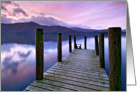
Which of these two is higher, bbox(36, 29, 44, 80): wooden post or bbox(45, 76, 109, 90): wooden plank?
bbox(36, 29, 44, 80): wooden post

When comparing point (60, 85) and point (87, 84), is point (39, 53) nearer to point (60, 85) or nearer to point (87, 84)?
point (60, 85)

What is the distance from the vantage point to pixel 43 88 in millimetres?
2324

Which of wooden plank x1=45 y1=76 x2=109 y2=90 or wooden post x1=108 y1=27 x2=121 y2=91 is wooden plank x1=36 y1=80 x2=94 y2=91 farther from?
wooden post x1=108 y1=27 x2=121 y2=91

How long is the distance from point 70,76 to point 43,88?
91 cm

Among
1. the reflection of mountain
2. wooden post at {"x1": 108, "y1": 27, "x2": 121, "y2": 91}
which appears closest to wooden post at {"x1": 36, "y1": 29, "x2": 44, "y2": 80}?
wooden post at {"x1": 108, "y1": 27, "x2": 121, "y2": 91}

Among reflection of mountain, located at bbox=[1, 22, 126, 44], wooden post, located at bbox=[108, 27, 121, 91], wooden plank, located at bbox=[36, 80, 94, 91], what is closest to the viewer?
wooden post, located at bbox=[108, 27, 121, 91]

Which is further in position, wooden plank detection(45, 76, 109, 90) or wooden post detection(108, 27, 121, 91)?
wooden plank detection(45, 76, 109, 90)

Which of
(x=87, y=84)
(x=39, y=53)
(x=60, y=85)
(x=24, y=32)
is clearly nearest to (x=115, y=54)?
(x=87, y=84)

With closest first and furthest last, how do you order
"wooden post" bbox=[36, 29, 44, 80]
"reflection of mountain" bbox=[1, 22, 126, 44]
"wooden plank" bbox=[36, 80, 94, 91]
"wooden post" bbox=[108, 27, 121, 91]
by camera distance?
1. "wooden post" bbox=[108, 27, 121, 91]
2. "wooden plank" bbox=[36, 80, 94, 91]
3. "wooden post" bbox=[36, 29, 44, 80]
4. "reflection of mountain" bbox=[1, 22, 126, 44]

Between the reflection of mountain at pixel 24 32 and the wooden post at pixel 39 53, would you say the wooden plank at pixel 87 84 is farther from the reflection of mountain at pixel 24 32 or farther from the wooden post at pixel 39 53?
the reflection of mountain at pixel 24 32

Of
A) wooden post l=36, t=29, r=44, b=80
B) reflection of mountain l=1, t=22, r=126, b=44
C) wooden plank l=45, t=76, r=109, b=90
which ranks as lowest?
wooden plank l=45, t=76, r=109, b=90

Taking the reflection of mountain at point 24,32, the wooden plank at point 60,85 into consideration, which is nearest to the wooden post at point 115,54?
the wooden plank at point 60,85

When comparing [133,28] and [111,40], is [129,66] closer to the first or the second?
[133,28]

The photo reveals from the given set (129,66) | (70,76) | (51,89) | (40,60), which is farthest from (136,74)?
(40,60)
